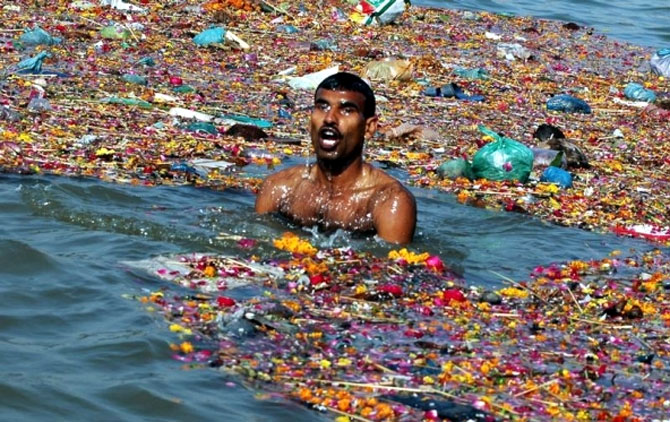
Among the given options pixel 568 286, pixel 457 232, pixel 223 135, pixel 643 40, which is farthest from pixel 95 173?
pixel 643 40

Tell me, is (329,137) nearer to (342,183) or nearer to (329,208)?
(342,183)

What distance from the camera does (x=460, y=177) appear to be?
9.57 m

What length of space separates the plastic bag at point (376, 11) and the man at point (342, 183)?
8.76 metres

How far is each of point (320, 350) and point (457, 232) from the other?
2923mm

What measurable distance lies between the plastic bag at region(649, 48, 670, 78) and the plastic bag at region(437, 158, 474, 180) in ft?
22.8

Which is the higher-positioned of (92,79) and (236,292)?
(92,79)

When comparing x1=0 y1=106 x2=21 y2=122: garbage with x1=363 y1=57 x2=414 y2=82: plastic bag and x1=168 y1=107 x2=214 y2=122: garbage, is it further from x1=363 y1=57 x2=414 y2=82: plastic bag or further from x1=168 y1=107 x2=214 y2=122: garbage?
x1=363 y1=57 x2=414 y2=82: plastic bag

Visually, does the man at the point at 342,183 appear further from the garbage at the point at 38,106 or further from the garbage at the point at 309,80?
the garbage at the point at 309,80

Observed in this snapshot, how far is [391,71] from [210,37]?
2050 mm

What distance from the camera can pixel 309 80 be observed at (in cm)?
1228

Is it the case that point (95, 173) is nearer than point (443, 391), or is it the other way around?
point (443, 391)

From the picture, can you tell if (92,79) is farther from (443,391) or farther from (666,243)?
(443,391)

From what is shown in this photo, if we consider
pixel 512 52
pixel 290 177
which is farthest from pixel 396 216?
pixel 512 52

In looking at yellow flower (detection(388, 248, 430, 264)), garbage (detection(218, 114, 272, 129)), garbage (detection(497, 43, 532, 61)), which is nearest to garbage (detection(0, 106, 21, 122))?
garbage (detection(218, 114, 272, 129))
